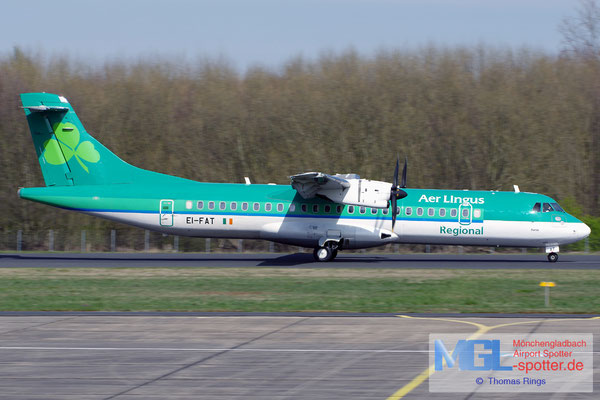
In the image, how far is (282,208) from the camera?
30.1 m

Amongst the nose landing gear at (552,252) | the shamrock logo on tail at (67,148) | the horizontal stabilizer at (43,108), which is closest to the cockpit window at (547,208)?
the nose landing gear at (552,252)

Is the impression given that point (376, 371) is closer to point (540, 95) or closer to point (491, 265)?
point (491, 265)

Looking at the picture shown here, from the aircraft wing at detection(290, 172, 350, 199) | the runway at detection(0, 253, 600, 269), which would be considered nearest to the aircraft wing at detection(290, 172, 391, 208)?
the aircraft wing at detection(290, 172, 350, 199)

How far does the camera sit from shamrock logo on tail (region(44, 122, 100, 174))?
30453 millimetres

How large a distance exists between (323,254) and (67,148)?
Result: 468 inches

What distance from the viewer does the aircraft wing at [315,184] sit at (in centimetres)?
2855

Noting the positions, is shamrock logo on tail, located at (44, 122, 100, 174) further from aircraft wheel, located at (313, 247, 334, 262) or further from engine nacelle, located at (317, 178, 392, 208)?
engine nacelle, located at (317, 178, 392, 208)

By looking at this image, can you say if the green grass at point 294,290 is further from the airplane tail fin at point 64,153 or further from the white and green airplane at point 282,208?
the airplane tail fin at point 64,153

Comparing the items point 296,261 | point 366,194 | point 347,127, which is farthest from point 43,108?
point 347,127

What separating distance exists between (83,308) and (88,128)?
2950 cm

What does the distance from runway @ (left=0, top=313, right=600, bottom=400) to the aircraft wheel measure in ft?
45.7

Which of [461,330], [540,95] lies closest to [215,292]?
[461,330]

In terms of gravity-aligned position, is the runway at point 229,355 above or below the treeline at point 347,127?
below

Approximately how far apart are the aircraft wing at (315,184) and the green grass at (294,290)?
3.45m
